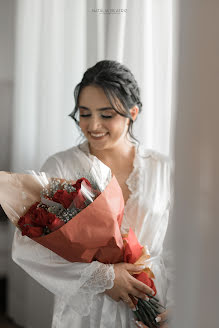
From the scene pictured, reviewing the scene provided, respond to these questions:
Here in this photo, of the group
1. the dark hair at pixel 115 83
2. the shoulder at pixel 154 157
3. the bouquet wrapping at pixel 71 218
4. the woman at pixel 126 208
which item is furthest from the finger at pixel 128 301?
the dark hair at pixel 115 83

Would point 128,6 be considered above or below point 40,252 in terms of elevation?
above

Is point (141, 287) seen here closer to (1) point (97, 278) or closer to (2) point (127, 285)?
(2) point (127, 285)

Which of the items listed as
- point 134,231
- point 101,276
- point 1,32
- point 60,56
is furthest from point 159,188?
point 1,32

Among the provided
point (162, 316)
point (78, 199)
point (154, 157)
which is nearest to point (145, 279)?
point (162, 316)

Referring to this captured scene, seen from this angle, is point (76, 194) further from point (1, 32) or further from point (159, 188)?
point (1, 32)

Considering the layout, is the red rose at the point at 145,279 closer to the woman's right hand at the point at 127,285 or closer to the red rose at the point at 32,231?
the woman's right hand at the point at 127,285

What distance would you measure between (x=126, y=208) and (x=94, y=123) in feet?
1.10

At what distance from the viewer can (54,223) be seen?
1.24 m

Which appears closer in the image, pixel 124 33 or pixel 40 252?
pixel 40 252

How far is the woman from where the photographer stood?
53.7 inches

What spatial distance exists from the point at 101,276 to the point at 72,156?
20.1 inches

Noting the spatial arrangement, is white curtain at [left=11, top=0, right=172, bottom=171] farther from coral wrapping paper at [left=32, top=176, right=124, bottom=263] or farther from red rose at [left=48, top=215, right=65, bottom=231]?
red rose at [left=48, top=215, right=65, bottom=231]

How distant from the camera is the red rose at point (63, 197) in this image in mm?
1240

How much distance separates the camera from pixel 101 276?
1.33 metres
